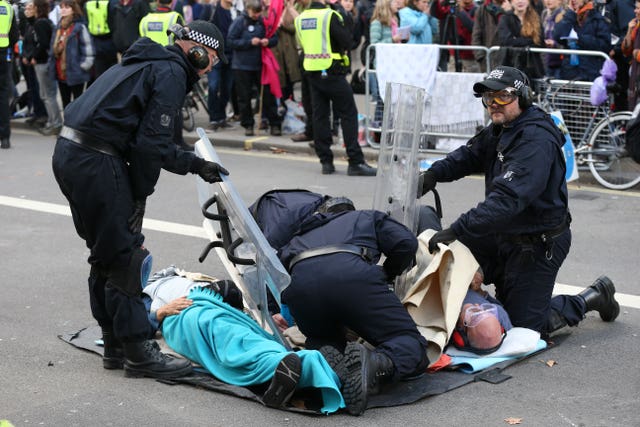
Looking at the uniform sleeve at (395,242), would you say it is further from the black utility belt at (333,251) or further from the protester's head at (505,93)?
the protester's head at (505,93)

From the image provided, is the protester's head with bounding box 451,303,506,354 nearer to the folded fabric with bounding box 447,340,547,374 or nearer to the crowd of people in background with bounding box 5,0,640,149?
the folded fabric with bounding box 447,340,547,374

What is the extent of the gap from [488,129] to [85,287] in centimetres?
299

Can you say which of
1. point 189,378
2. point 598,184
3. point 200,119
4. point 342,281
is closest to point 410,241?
point 342,281

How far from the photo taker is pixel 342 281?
17.0ft

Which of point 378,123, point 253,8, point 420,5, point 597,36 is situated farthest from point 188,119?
point 597,36

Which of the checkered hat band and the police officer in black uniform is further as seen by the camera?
the checkered hat band

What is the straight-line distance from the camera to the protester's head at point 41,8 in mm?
14281

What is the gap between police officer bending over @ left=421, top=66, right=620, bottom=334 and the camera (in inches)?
226

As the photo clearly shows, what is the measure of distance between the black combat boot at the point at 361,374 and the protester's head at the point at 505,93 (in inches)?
66.1

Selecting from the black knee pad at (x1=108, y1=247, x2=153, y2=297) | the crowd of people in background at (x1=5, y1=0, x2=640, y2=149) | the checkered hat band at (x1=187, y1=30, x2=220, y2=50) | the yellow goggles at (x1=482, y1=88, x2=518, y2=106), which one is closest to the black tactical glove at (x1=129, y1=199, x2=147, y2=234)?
the black knee pad at (x1=108, y1=247, x2=153, y2=297)

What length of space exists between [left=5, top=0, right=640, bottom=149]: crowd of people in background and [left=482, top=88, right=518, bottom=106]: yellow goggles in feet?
16.2

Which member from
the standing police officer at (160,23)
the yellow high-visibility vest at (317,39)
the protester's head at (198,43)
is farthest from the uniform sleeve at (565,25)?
the protester's head at (198,43)

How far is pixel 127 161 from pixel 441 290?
73.5 inches

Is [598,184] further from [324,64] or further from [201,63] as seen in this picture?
[201,63]
